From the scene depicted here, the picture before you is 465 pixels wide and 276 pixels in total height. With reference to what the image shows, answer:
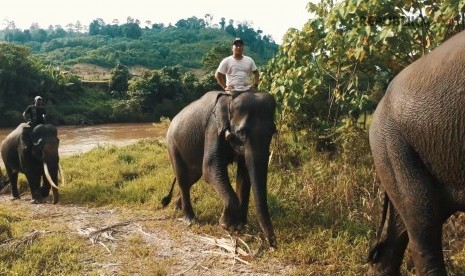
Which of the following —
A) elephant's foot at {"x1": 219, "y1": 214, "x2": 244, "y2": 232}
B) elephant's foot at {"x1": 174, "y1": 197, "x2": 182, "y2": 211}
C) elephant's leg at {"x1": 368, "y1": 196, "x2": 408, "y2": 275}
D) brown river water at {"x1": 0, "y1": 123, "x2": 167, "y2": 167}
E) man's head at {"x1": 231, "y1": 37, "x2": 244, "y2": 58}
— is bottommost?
brown river water at {"x1": 0, "y1": 123, "x2": 167, "y2": 167}

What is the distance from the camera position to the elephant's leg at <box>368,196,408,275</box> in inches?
112

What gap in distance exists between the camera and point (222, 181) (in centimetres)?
483

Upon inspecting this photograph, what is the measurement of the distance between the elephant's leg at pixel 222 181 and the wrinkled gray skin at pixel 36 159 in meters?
3.34

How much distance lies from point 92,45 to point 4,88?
58112 mm

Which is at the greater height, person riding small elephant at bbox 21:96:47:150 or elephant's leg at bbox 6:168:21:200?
person riding small elephant at bbox 21:96:47:150

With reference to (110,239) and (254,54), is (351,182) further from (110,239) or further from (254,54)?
(254,54)

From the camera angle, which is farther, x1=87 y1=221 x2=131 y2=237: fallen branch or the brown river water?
the brown river water

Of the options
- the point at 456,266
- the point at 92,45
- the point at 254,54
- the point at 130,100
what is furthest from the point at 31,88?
the point at 254,54

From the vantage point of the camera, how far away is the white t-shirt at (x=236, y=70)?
5391mm

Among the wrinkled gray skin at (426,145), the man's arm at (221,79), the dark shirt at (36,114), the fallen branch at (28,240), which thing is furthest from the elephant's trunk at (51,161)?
the wrinkled gray skin at (426,145)

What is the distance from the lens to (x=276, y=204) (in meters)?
5.59

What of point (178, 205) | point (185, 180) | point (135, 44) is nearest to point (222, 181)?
point (185, 180)

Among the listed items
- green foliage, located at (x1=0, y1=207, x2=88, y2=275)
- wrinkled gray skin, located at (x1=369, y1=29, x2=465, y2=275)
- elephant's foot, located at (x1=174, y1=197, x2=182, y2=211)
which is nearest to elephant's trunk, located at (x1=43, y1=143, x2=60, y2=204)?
green foliage, located at (x1=0, y1=207, x2=88, y2=275)

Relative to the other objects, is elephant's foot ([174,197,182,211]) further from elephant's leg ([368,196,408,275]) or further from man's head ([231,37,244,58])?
elephant's leg ([368,196,408,275])
